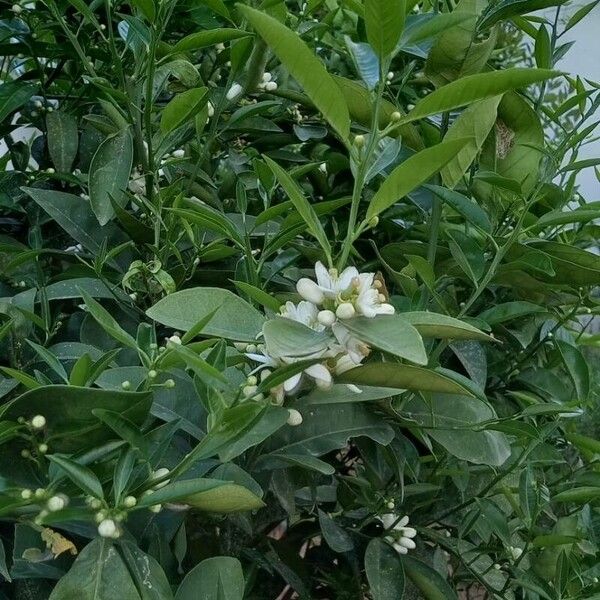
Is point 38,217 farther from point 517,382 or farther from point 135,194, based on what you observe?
point 517,382

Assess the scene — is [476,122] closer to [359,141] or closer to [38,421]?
[359,141]

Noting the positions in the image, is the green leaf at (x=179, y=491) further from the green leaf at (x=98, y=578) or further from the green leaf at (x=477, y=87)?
the green leaf at (x=477, y=87)

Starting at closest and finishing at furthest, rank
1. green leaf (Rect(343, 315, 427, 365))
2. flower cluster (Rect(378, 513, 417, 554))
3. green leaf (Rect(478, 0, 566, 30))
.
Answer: green leaf (Rect(343, 315, 427, 365)), green leaf (Rect(478, 0, 566, 30)), flower cluster (Rect(378, 513, 417, 554))

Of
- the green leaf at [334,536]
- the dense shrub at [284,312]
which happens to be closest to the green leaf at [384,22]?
the dense shrub at [284,312]

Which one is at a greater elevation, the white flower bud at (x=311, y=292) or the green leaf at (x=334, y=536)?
the white flower bud at (x=311, y=292)

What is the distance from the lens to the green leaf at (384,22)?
0.35m

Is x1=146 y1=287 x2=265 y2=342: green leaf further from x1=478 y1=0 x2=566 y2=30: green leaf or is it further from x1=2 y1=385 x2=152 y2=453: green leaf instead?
x1=478 y1=0 x2=566 y2=30: green leaf

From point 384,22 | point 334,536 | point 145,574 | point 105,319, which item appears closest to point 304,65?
point 384,22

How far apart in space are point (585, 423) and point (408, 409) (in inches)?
28.3

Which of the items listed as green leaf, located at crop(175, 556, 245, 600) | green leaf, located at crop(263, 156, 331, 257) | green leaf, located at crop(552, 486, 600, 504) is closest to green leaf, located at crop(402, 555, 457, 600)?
green leaf, located at crop(552, 486, 600, 504)

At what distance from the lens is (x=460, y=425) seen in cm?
51

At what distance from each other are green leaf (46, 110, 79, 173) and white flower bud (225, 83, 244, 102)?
144 millimetres

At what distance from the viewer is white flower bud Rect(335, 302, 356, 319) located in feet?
1.13

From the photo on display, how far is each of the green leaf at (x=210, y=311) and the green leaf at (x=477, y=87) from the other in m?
0.12
